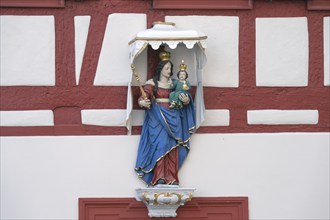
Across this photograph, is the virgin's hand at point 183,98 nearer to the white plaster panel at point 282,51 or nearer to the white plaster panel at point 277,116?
the white plaster panel at point 277,116

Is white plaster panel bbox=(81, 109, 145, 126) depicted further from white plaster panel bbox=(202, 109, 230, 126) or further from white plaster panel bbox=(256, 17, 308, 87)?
white plaster panel bbox=(256, 17, 308, 87)

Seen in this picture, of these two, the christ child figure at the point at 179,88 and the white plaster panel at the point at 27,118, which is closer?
the christ child figure at the point at 179,88

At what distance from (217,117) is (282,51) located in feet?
2.61

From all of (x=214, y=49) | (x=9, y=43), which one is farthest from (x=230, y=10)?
(x=9, y=43)

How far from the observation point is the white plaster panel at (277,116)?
34.2 feet

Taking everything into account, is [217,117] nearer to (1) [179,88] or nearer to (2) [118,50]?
(1) [179,88]

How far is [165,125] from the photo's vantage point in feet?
33.4

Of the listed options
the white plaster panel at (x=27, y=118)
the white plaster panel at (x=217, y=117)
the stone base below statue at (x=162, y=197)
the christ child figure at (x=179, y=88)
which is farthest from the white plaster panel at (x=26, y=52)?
the white plaster panel at (x=217, y=117)

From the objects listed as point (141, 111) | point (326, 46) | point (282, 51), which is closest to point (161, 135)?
point (141, 111)

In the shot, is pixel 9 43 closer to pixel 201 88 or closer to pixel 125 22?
pixel 125 22

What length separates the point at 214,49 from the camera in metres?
10.4

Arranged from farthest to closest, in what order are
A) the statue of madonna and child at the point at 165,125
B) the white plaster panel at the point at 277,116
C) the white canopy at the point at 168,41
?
the white plaster panel at the point at 277,116 < the statue of madonna and child at the point at 165,125 < the white canopy at the point at 168,41

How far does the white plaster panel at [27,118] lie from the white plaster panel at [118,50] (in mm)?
493

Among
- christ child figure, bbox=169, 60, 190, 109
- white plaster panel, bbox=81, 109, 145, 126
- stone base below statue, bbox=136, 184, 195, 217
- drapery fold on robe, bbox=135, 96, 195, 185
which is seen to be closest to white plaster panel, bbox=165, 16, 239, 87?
christ child figure, bbox=169, 60, 190, 109
